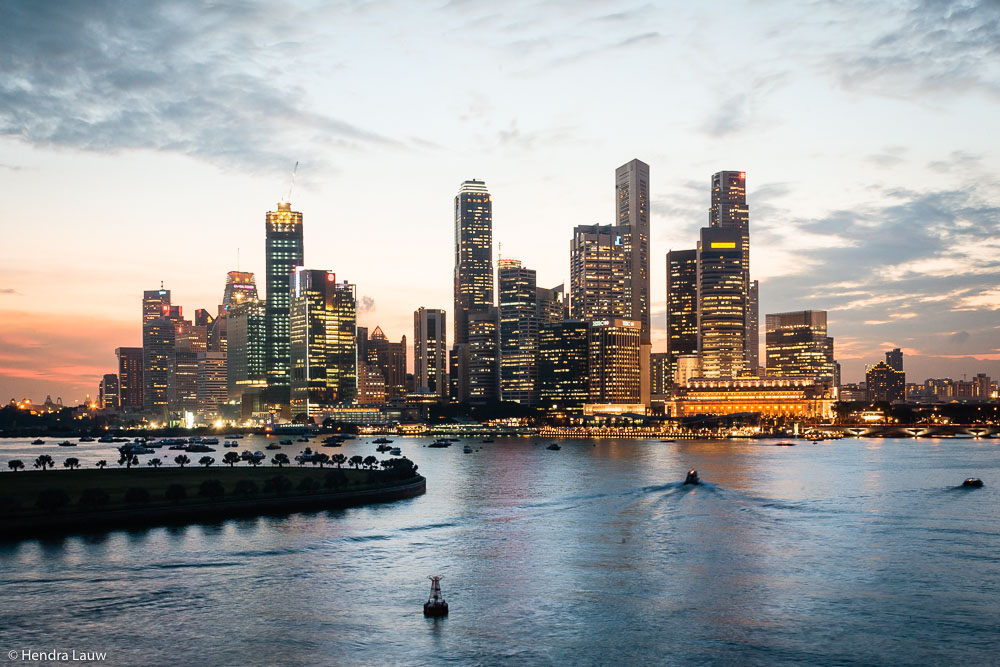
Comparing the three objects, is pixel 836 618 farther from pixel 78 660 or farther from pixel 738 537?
pixel 78 660

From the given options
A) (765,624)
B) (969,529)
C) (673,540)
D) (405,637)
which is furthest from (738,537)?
(405,637)

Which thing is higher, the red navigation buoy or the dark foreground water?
the red navigation buoy

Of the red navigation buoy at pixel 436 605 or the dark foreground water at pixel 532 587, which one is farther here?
the red navigation buoy at pixel 436 605

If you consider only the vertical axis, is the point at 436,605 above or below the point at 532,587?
above

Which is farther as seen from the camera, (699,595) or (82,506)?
(82,506)

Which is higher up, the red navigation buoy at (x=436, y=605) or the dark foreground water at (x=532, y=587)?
the red navigation buoy at (x=436, y=605)

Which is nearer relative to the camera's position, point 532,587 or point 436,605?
point 436,605

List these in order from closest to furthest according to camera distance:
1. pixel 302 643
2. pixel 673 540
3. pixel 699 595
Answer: pixel 302 643
pixel 699 595
pixel 673 540

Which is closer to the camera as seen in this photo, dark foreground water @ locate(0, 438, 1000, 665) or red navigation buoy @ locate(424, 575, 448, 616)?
dark foreground water @ locate(0, 438, 1000, 665)
